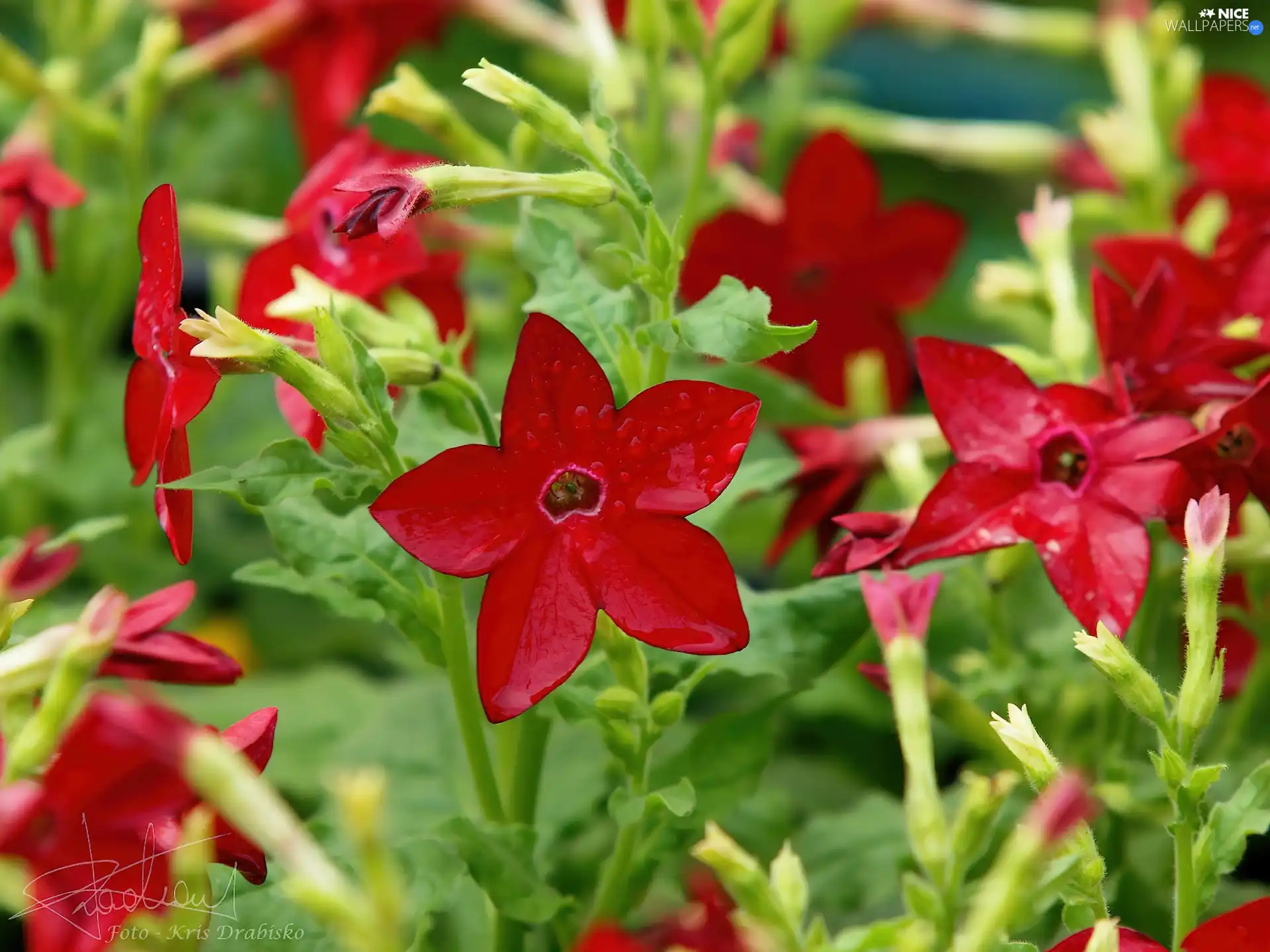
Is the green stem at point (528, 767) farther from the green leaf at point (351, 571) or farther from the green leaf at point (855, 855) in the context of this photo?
the green leaf at point (855, 855)

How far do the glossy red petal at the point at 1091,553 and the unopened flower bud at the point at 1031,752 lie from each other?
0.24 feet

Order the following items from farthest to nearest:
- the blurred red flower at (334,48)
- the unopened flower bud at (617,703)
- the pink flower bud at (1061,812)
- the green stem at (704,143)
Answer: the blurred red flower at (334,48) → the green stem at (704,143) → the unopened flower bud at (617,703) → the pink flower bud at (1061,812)

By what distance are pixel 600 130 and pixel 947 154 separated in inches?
25.9

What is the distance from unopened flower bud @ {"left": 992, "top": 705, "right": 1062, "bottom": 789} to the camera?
0.54 m

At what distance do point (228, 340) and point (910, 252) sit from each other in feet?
2.09

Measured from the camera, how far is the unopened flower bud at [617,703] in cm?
61

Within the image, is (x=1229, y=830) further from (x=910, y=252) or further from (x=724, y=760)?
(x=910, y=252)

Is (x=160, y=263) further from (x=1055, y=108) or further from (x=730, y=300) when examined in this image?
(x=1055, y=108)

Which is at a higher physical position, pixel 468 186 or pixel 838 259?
pixel 468 186

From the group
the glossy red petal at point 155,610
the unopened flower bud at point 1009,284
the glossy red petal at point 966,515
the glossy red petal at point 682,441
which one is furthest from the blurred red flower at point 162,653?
the unopened flower bud at point 1009,284

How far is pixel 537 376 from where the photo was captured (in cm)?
58

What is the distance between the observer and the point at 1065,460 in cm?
68

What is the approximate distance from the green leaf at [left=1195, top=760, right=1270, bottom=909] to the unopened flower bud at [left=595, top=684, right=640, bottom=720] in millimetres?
251

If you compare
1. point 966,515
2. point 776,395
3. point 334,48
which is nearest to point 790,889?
point 966,515
